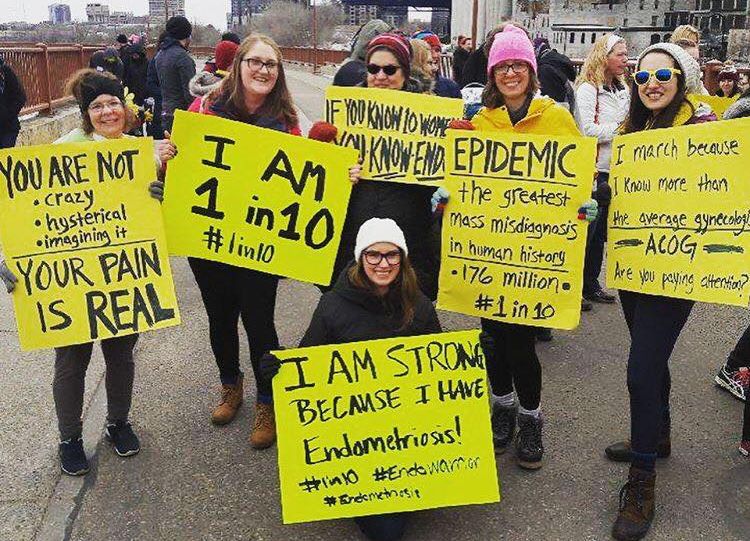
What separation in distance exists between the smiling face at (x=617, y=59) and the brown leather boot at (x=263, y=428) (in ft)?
10.8

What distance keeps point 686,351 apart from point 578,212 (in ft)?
7.28

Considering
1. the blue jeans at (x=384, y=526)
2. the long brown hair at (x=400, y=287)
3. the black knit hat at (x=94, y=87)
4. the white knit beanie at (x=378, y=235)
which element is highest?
the black knit hat at (x=94, y=87)

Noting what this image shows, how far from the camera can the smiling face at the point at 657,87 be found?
2.95 meters

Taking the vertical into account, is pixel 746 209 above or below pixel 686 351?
above

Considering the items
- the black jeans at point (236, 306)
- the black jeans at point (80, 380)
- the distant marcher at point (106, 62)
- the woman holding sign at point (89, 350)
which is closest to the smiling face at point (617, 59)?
the black jeans at point (236, 306)

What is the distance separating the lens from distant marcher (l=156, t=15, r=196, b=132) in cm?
755

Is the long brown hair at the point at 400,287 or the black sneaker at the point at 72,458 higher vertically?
the long brown hair at the point at 400,287

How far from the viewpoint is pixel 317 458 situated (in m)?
2.97

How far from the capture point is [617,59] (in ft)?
16.2

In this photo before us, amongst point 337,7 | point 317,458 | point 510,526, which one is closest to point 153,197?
point 317,458

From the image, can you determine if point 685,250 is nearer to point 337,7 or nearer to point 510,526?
point 510,526

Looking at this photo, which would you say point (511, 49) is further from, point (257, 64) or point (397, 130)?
point (257, 64)

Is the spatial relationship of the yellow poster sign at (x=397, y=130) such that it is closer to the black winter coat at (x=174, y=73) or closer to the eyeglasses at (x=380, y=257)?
the eyeglasses at (x=380, y=257)

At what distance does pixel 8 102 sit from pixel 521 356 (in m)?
5.88
